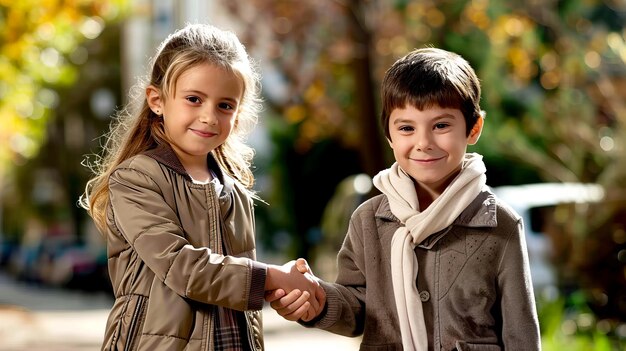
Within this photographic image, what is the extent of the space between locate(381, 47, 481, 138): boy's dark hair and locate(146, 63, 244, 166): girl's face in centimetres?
51

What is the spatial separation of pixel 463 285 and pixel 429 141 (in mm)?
461

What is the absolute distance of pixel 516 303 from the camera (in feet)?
12.1

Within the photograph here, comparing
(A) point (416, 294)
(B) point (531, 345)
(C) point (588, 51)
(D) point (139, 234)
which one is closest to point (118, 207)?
(D) point (139, 234)

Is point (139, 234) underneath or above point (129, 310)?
above

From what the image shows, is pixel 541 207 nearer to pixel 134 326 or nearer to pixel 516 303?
pixel 516 303

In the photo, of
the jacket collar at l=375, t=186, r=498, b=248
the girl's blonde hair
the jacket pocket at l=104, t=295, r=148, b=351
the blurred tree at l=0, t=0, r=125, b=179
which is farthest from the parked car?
the jacket pocket at l=104, t=295, r=148, b=351

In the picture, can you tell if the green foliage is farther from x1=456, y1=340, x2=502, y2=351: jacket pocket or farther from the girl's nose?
the girl's nose

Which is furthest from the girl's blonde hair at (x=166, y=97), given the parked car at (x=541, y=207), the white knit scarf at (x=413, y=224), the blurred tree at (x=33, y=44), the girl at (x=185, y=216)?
the blurred tree at (x=33, y=44)

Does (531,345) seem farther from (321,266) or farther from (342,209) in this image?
(321,266)

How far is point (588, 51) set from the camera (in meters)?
13.2

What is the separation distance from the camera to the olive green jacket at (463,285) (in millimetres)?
3703

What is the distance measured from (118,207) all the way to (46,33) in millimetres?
11633

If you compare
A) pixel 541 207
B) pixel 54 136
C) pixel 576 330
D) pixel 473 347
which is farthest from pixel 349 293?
pixel 54 136

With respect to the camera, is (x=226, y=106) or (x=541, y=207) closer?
(x=226, y=106)
